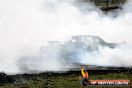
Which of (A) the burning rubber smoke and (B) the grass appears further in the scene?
(A) the burning rubber smoke

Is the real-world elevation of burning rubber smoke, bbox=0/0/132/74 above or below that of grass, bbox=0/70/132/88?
above

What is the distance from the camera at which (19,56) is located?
72.0 feet

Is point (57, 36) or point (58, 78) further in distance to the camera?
point (57, 36)

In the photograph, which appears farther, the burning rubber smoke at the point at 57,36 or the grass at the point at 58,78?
the burning rubber smoke at the point at 57,36

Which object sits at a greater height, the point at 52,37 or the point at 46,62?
the point at 52,37

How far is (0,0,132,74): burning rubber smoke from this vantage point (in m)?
20.3

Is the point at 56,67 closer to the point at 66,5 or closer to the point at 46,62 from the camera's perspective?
the point at 46,62

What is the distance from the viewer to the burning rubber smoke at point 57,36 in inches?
801

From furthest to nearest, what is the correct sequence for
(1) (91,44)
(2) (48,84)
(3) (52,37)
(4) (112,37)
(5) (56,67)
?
(4) (112,37) < (3) (52,37) < (1) (91,44) < (5) (56,67) < (2) (48,84)

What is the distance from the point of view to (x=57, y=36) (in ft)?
87.5

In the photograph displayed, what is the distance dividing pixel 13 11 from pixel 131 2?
7.65 metres

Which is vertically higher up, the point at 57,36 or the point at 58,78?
the point at 57,36

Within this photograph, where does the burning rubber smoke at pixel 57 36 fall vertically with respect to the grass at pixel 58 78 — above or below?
above

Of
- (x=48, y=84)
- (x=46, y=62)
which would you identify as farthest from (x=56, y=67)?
(x=48, y=84)
